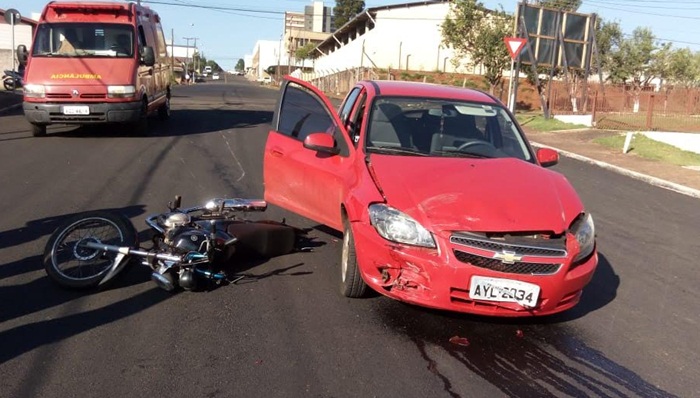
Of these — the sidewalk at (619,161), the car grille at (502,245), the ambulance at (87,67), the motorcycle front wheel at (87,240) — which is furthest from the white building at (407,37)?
the car grille at (502,245)

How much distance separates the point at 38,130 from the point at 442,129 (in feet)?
36.3

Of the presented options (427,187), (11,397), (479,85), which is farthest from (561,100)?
(11,397)

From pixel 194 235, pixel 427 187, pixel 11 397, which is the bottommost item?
pixel 11 397

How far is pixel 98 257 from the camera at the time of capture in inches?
197

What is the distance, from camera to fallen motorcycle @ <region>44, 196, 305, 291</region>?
488cm

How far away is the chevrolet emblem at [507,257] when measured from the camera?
4117mm

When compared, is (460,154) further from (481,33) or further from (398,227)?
(481,33)

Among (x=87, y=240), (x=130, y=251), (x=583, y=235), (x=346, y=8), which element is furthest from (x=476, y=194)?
(x=346, y=8)

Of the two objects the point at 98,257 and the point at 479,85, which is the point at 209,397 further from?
the point at 479,85

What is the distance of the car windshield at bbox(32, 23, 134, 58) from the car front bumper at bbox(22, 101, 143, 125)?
116cm

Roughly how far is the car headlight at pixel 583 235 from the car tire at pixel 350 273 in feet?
4.95

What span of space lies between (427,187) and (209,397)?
6.66ft

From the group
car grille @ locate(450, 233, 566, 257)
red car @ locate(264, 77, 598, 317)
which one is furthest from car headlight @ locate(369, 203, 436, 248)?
car grille @ locate(450, 233, 566, 257)

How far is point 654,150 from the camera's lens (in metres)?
16.4
